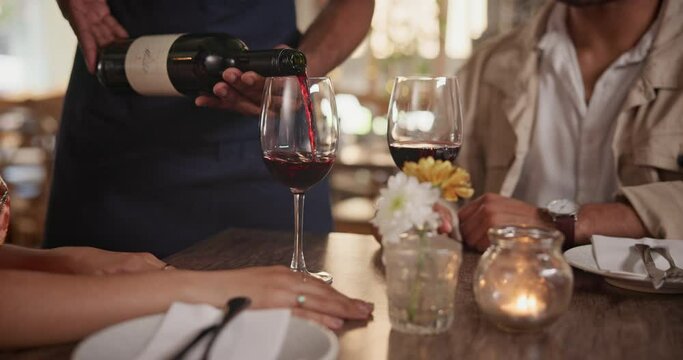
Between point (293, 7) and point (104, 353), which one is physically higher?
point (293, 7)

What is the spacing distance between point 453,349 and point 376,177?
4610 millimetres

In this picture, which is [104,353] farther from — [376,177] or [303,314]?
[376,177]

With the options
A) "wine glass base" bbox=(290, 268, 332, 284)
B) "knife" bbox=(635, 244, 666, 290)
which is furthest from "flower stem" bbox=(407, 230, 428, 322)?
"knife" bbox=(635, 244, 666, 290)

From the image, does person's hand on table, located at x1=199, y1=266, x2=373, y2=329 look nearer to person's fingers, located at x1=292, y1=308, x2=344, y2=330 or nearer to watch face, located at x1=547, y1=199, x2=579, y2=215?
person's fingers, located at x1=292, y1=308, x2=344, y2=330

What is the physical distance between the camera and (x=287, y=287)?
866 millimetres

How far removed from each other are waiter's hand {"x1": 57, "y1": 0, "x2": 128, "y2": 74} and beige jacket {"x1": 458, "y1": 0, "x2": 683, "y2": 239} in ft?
3.01

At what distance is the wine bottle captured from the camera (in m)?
1.34

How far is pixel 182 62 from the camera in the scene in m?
1.35

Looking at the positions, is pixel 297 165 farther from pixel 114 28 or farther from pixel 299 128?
pixel 114 28

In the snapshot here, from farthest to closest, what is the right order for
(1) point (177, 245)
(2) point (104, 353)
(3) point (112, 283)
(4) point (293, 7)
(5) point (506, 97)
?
(5) point (506, 97) → (4) point (293, 7) → (1) point (177, 245) → (3) point (112, 283) → (2) point (104, 353)

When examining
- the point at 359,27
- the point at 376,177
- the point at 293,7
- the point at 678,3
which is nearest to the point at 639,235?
the point at 678,3

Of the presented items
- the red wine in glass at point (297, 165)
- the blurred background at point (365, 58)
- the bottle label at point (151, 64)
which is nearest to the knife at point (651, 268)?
the red wine in glass at point (297, 165)

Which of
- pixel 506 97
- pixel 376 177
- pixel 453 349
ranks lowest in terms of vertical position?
pixel 376 177

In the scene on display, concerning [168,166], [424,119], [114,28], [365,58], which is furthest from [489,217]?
[365,58]
